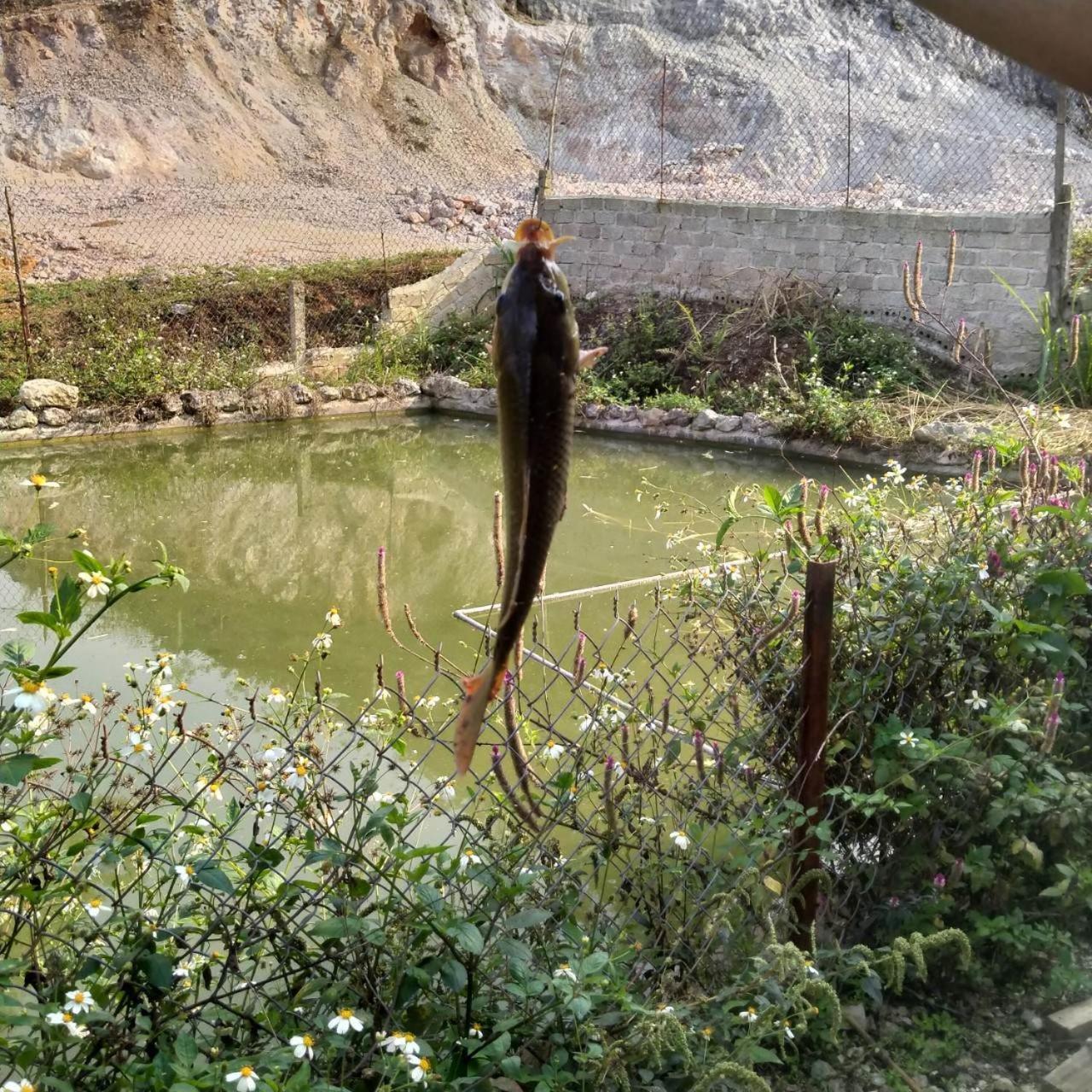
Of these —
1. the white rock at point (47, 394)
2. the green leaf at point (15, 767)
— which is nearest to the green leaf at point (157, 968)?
the green leaf at point (15, 767)

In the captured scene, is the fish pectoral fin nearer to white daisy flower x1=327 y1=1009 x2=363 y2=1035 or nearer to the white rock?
white daisy flower x1=327 y1=1009 x2=363 y2=1035

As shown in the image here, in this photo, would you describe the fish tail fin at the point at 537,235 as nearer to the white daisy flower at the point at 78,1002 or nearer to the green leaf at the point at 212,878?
the green leaf at the point at 212,878

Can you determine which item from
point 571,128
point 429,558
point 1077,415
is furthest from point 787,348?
point 571,128

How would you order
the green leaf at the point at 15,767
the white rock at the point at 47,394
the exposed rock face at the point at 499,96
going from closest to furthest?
the green leaf at the point at 15,767 < the white rock at the point at 47,394 < the exposed rock face at the point at 499,96

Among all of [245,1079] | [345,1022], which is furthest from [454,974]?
[245,1079]

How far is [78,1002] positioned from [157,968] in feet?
0.32

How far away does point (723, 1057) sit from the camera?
1.86 m

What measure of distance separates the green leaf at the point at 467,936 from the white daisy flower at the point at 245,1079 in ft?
1.01

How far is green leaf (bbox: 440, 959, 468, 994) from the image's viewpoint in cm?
159

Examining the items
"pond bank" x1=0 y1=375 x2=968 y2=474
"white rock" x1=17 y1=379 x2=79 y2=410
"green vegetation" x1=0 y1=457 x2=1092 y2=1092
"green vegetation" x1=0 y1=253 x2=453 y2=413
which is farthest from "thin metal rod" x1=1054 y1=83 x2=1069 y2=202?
"white rock" x1=17 y1=379 x2=79 y2=410

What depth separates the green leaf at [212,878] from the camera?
1.51 metres

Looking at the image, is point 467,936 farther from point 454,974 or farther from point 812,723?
point 812,723

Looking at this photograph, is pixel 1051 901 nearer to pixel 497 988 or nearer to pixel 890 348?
pixel 497 988

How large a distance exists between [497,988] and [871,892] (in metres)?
1.02
